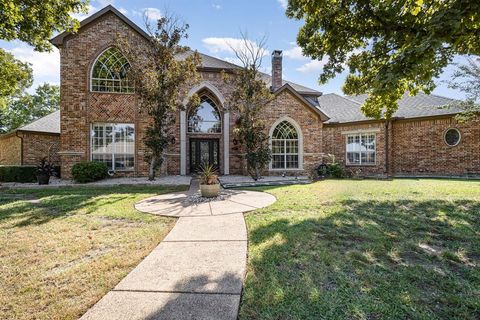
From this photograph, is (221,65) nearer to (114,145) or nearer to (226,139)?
(226,139)

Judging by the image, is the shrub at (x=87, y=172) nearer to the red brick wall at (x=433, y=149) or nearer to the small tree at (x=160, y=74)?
the small tree at (x=160, y=74)

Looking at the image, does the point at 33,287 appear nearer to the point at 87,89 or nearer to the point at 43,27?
the point at 43,27

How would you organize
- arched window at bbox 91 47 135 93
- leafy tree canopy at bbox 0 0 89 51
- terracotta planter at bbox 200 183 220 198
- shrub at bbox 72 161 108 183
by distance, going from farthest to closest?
arched window at bbox 91 47 135 93 → shrub at bbox 72 161 108 183 → leafy tree canopy at bbox 0 0 89 51 → terracotta planter at bbox 200 183 220 198

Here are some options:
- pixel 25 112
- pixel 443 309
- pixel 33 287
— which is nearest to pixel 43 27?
pixel 33 287

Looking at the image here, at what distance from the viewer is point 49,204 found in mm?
7320

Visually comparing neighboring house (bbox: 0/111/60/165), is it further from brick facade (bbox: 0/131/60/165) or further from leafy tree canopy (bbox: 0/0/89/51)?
leafy tree canopy (bbox: 0/0/89/51)

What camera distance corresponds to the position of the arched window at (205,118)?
1532 cm

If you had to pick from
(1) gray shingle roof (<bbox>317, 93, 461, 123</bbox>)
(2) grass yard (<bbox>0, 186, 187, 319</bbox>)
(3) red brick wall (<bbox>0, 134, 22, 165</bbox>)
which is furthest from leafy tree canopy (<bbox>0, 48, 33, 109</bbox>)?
(1) gray shingle roof (<bbox>317, 93, 461, 123</bbox>)

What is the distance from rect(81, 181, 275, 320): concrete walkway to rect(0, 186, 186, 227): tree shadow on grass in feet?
11.1

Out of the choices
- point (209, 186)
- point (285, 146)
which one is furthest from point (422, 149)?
point (209, 186)

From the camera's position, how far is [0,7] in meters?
8.55

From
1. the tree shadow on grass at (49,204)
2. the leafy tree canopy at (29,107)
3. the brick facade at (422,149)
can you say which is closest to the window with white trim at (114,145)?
the tree shadow on grass at (49,204)

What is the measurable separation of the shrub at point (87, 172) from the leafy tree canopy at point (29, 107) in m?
28.0

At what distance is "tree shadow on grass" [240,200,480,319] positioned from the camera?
236 cm
